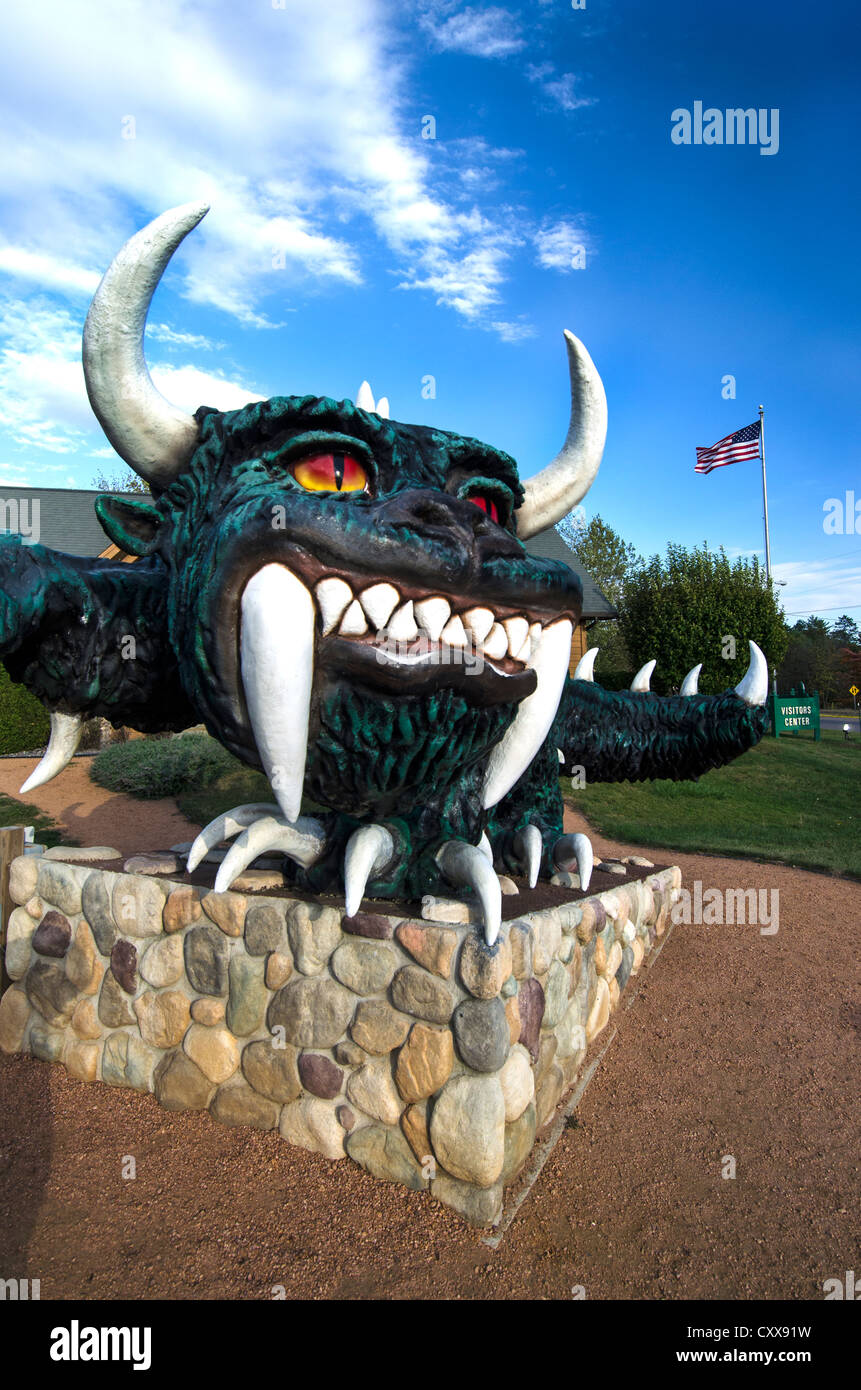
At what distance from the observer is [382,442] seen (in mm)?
1939

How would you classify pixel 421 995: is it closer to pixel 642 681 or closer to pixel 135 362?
pixel 135 362

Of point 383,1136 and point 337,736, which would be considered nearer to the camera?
point 337,736

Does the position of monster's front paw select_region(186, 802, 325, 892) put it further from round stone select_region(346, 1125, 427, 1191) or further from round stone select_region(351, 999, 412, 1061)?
round stone select_region(346, 1125, 427, 1191)

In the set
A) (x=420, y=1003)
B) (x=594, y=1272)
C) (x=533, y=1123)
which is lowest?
(x=594, y=1272)

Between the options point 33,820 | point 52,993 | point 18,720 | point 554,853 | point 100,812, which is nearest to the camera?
point 52,993

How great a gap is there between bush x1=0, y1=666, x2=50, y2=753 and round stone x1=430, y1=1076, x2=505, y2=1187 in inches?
431

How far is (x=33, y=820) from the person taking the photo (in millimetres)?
8023

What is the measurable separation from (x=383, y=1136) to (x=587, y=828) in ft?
23.0

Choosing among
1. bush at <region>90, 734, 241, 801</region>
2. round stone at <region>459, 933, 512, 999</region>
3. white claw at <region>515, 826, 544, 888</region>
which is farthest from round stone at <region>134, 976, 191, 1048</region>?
bush at <region>90, 734, 241, 801</region>

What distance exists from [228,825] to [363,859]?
2.52 ft

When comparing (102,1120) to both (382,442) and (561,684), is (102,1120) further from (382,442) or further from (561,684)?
(382,442)

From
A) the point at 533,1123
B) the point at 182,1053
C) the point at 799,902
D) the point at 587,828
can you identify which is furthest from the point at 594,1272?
the point at 587,828

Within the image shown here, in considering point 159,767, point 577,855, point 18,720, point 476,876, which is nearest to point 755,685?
point 577,855

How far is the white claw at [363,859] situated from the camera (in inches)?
88.5
